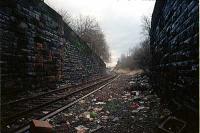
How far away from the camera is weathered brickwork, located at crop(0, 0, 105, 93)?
716 centimetres

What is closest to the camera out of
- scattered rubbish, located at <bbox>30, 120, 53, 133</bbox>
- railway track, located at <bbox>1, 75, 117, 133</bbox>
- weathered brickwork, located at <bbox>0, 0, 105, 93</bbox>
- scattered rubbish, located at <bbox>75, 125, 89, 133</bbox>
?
scattered rubbish, located at <bbox>30, 120, 53, 133</bbox>

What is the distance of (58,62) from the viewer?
1125cm

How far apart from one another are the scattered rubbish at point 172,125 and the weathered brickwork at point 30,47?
4.88 m

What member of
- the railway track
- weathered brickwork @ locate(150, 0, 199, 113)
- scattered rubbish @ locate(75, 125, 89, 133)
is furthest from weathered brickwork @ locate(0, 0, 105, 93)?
weathered brickwork @ locate(150, 0, 199, 113)

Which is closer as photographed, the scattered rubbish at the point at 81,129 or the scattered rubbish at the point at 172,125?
the scattered rubbish at the point at 172,125

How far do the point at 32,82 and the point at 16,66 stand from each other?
1.13 meters

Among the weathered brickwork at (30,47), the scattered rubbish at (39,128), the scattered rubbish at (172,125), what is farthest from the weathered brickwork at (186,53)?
the weathered brickwork at (30,47)

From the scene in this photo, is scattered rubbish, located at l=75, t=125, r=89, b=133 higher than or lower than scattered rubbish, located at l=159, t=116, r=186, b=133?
lower

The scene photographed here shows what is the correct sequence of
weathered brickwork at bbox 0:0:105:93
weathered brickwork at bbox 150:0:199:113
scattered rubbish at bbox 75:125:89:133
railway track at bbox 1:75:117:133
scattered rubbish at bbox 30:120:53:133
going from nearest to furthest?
1. weathered brickwork at bbox 150:0:199:113
2. scattered rubbish at bbox 30:120:53:133
3. scattered rubbish at bbox 75:125:89:133
4. railway track at bbox 1:75:117:133
5. weathered brickwork at bbox 0:0:105:93

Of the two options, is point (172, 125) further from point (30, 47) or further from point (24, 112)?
point (30, 47)

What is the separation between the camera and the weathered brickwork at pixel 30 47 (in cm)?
716

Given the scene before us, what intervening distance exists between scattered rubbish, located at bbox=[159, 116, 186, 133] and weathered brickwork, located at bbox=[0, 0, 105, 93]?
192 inches

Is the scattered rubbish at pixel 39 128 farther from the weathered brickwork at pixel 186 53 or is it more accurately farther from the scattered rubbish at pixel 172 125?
the weathered brickwork at pixel 186 53

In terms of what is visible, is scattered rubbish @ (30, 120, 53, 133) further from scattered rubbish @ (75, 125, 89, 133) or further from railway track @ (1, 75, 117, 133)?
scattered rubbish @ (75, 125, 89, 133)
